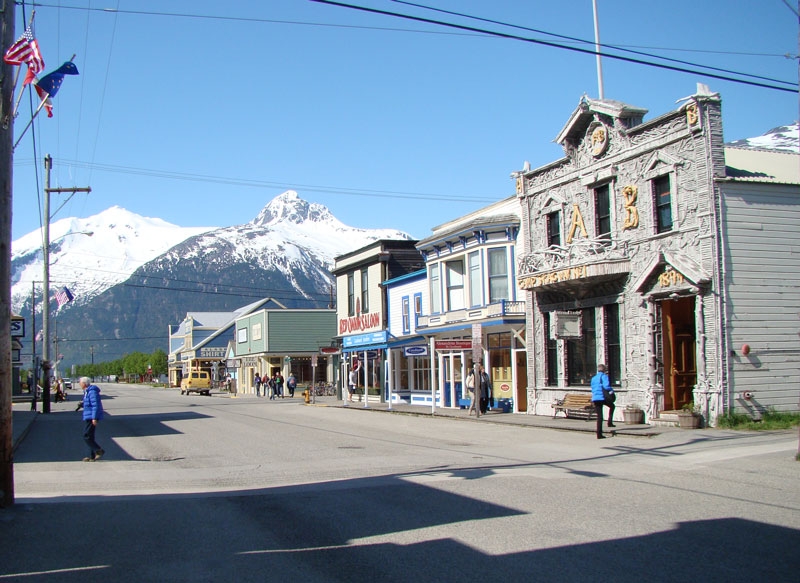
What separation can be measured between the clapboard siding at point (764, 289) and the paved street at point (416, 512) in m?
2.37

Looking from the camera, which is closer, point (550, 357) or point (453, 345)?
point (550, 357)

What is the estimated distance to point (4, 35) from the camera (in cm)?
1105

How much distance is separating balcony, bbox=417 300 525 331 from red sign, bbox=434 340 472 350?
109cm

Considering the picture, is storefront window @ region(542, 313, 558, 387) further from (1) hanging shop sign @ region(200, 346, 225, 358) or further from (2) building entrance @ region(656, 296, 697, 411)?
(1) hanging shop sign @ region(200, 346, 225, 358)

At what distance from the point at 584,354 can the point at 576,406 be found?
1.72 metres

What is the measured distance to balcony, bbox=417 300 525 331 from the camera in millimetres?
28422

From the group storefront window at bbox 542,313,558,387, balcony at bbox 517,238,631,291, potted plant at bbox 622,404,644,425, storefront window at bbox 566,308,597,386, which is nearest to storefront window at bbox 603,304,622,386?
storefront window at bbox 566,308,597,386

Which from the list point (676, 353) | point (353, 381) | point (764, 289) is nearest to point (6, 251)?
point (676, 353)

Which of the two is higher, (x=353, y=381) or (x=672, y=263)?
(x=672, y=263)

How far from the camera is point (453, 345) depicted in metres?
29.9

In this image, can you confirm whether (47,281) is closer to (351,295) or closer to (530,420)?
(351,295)

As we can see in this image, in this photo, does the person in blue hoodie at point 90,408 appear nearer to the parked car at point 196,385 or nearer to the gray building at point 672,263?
the gray building at point 672,263

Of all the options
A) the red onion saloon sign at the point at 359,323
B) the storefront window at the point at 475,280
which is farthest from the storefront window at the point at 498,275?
the red onion saloon sign at the point at 359,323

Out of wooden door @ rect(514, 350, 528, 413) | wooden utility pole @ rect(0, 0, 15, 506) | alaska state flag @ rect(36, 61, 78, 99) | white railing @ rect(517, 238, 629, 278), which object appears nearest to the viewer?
wooden utility pole @ rect(0, 0, 15, 506)
